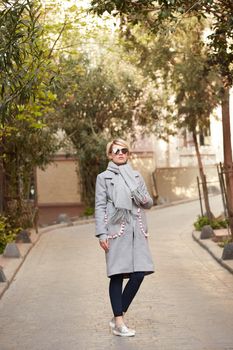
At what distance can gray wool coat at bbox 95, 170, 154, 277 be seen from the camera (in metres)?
7.80

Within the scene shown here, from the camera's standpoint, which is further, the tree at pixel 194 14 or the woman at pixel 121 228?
the tree at pixel 194 14

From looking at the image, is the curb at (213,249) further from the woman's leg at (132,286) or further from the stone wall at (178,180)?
the stone wall at (178,180)

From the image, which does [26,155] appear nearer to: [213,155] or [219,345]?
[219,345]

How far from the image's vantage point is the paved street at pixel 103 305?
7734 mm

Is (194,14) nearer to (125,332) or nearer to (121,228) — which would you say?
(121,228)

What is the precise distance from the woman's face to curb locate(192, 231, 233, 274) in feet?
18.7

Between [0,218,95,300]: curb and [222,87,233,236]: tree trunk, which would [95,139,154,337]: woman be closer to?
[0,218,95,300]: curb

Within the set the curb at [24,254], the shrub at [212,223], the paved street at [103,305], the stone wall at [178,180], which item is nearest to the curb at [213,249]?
the paved street at [103,305]

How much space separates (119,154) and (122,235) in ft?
2.79

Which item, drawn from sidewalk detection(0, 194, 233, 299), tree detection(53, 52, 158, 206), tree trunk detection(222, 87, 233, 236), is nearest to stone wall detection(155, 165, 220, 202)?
tree detection(53, 52, 158, 206)

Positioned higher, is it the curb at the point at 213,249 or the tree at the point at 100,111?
the tree at the point at 100,111

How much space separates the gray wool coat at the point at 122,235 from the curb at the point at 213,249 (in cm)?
557

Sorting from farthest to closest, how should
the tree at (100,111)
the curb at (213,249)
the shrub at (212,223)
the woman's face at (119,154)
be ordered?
the tree at (100,111), the shrub at (212,223), the curb at (213,249), the woman's face at (119,154)

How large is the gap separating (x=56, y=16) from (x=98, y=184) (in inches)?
521
